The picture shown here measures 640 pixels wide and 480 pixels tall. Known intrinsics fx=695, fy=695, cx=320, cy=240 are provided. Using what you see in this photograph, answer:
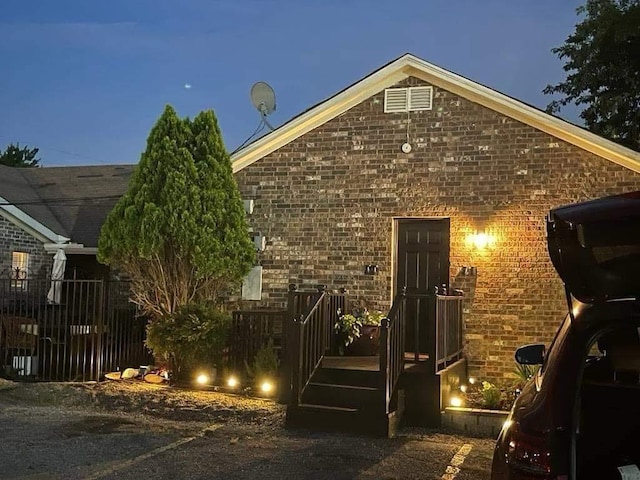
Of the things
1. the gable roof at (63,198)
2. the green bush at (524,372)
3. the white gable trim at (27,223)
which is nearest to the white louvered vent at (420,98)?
the green bush at (524,372)

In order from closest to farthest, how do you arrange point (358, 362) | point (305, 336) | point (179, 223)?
point (305, 336), point (358, 362), point (179, 223)

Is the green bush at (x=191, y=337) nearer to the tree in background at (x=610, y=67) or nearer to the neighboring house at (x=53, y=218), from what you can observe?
the neighboring house at (x=53, y=218)

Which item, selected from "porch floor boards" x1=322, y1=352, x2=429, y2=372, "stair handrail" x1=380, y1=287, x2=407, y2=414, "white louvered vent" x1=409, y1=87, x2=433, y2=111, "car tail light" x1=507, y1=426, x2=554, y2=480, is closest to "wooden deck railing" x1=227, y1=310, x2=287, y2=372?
"porch floor boards" x1=322, y1=352, x2=429, y2=372

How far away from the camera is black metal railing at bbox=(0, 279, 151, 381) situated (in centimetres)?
1084

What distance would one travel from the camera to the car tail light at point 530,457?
2623mm

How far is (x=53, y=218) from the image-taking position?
1705 centimetres

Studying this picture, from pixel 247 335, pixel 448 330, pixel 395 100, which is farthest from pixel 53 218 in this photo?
pixel 448 330

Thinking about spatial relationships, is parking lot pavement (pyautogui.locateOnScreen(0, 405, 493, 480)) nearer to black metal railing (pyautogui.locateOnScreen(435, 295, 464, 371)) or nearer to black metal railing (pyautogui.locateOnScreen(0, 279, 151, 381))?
black metal railing (pyautogui.locateOnScreen(435, 295, 464, 371))

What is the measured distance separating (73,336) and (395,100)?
248 inches

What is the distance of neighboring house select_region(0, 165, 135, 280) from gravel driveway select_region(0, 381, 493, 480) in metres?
6.61

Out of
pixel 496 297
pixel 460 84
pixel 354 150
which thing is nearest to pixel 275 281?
pixel 354 150

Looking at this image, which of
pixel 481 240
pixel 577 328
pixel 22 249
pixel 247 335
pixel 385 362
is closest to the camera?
pixel 577 328

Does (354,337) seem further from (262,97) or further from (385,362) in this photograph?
(262,97)

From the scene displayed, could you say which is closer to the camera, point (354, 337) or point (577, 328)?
point (577, 328)
